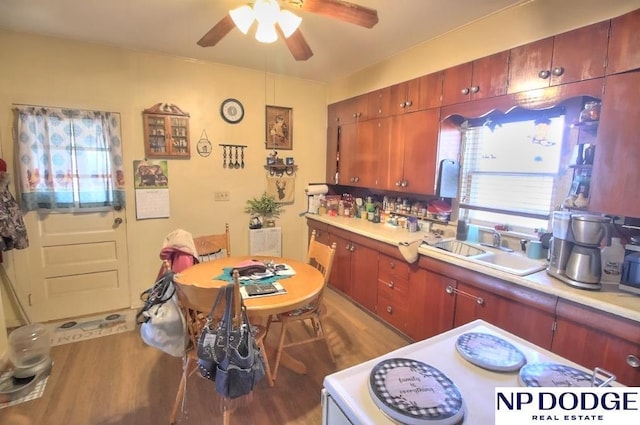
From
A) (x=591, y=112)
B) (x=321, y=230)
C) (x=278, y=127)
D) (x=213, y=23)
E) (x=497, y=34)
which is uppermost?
(x=213, y=23)

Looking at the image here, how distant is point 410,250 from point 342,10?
169 centimetres

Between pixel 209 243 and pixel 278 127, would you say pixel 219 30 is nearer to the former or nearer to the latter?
pixel 209 243

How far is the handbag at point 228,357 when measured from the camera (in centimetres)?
131

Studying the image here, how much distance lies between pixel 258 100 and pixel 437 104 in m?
2.03

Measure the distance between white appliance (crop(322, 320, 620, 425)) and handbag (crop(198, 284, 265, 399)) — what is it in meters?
0.54

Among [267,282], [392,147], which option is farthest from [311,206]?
[267,282]

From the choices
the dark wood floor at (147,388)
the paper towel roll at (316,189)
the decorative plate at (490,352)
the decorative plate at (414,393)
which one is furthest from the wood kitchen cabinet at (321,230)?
the decorative plate at (414,393)

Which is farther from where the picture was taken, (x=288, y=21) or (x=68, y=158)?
(x=68, y=158)

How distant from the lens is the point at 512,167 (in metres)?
2.48

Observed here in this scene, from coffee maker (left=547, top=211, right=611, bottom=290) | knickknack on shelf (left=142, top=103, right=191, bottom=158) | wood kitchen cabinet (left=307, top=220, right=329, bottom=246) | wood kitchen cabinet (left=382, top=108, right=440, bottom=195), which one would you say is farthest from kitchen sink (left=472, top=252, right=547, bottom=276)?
knickknack on shelf (left=142, top=103, right=191, bottom=158)

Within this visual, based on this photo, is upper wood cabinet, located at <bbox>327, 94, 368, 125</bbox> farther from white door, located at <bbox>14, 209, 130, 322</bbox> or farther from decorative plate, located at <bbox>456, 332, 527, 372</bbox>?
decorative plate, located at <bbox>456, 332, 527, 372</bbox>

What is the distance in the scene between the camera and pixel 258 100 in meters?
3.63

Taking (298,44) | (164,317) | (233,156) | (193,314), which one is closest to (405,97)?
(298,44)

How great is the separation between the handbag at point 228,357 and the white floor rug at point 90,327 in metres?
1.94
